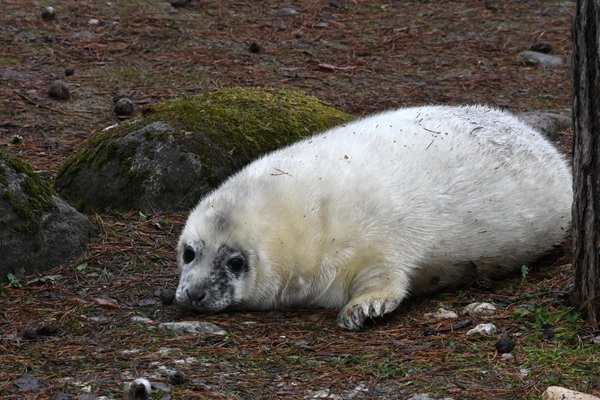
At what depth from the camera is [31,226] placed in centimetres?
521

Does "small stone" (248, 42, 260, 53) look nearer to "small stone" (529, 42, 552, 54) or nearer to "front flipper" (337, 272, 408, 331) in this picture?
"small stone" (529, 42, 552, 54)

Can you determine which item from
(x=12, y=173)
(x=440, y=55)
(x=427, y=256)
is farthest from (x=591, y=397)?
(x=440, y=55)

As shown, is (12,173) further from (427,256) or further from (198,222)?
(427,256)

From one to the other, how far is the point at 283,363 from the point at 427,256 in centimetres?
114

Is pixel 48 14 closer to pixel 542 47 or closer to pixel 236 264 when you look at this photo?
pixel 542 47

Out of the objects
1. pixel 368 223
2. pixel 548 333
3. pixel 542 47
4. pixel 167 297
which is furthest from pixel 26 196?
pixel 542 47

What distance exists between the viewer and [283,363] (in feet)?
13.7

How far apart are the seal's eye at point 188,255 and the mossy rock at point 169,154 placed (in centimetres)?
116

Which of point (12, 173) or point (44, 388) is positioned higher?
point (12, 173)

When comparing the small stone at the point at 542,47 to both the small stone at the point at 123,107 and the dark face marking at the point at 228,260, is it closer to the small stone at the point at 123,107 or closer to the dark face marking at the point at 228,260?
the small stone at the point at 123,107

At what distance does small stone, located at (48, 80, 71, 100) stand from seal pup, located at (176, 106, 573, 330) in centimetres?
344

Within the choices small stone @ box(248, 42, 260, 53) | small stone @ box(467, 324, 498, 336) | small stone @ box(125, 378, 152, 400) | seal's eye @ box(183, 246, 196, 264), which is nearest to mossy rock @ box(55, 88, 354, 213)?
seal's eye @ box(183, 246, 196, 264)

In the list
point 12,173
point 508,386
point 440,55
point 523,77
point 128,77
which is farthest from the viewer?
point 440,55

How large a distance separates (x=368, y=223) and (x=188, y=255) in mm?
904
